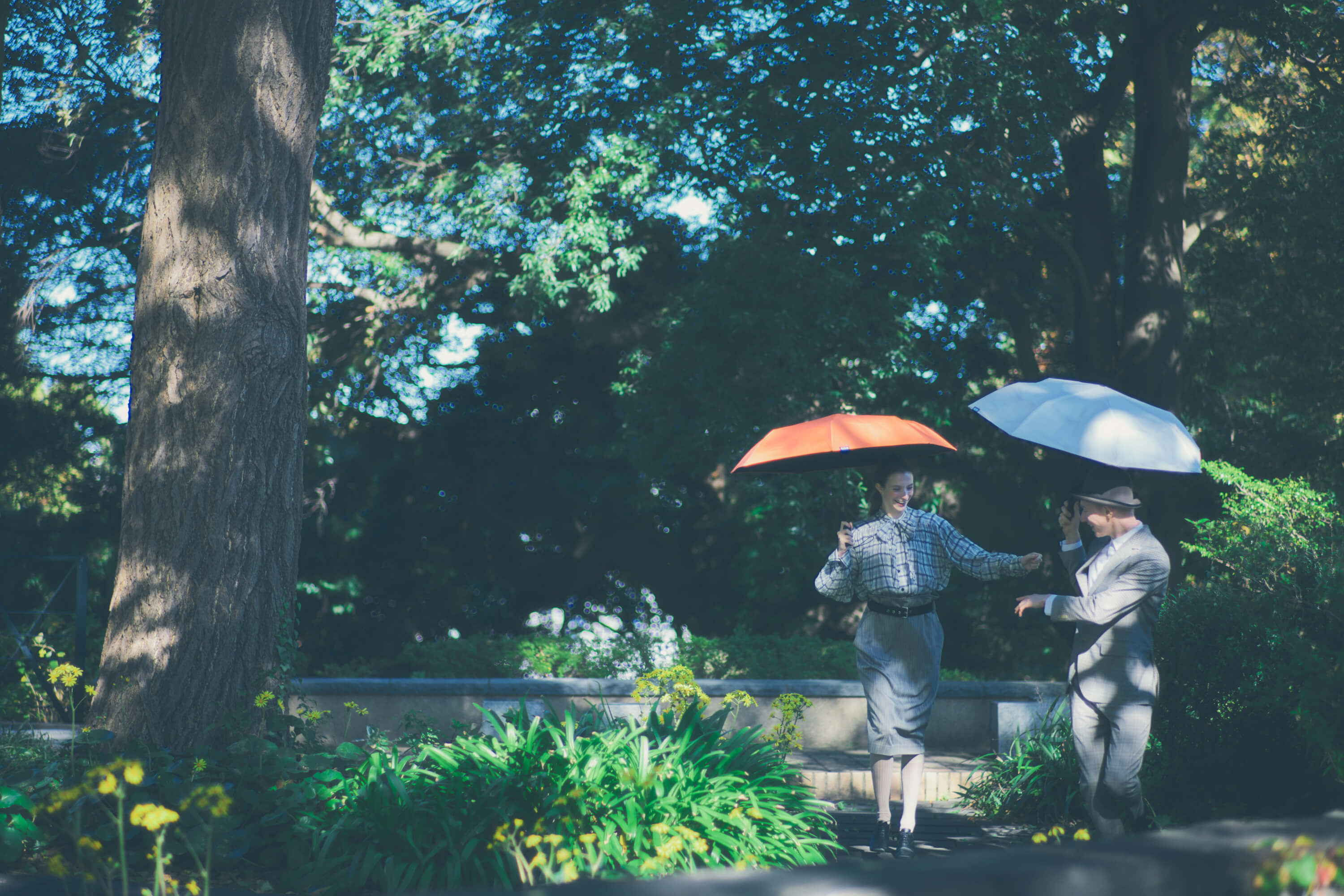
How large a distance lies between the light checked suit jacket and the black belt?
25.8 inches

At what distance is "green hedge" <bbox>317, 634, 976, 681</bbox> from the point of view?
949 centimetres

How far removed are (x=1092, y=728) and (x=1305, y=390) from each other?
28.4ft

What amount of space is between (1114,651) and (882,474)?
4.57ft

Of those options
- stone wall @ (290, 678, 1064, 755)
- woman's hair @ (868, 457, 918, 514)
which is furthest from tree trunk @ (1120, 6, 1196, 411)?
woman's hair @ (868, 457, 918, 514)

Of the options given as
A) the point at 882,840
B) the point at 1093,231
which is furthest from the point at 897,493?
the point at 1093,231

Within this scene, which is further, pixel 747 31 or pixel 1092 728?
pixel 747 31

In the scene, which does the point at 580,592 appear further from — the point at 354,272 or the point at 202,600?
the point at 202,600

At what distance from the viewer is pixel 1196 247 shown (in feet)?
42.4

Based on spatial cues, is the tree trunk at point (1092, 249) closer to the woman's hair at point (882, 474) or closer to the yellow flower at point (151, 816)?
the woman's hair at point (882, 474)

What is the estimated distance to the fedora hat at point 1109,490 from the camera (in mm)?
4648

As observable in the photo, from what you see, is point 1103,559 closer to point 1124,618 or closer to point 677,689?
point 1124,618

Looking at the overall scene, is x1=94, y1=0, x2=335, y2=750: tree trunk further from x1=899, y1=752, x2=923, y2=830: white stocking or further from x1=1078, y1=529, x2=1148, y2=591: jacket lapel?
x1=1078, y1=529, x2=1148, y2=591: jacket lapel

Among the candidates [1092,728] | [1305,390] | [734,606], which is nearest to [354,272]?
[734,606]

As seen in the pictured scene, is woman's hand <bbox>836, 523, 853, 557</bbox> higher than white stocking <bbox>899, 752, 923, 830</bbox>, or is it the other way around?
woman's hand <bbox>836, 523, 853, 557</bbox>
